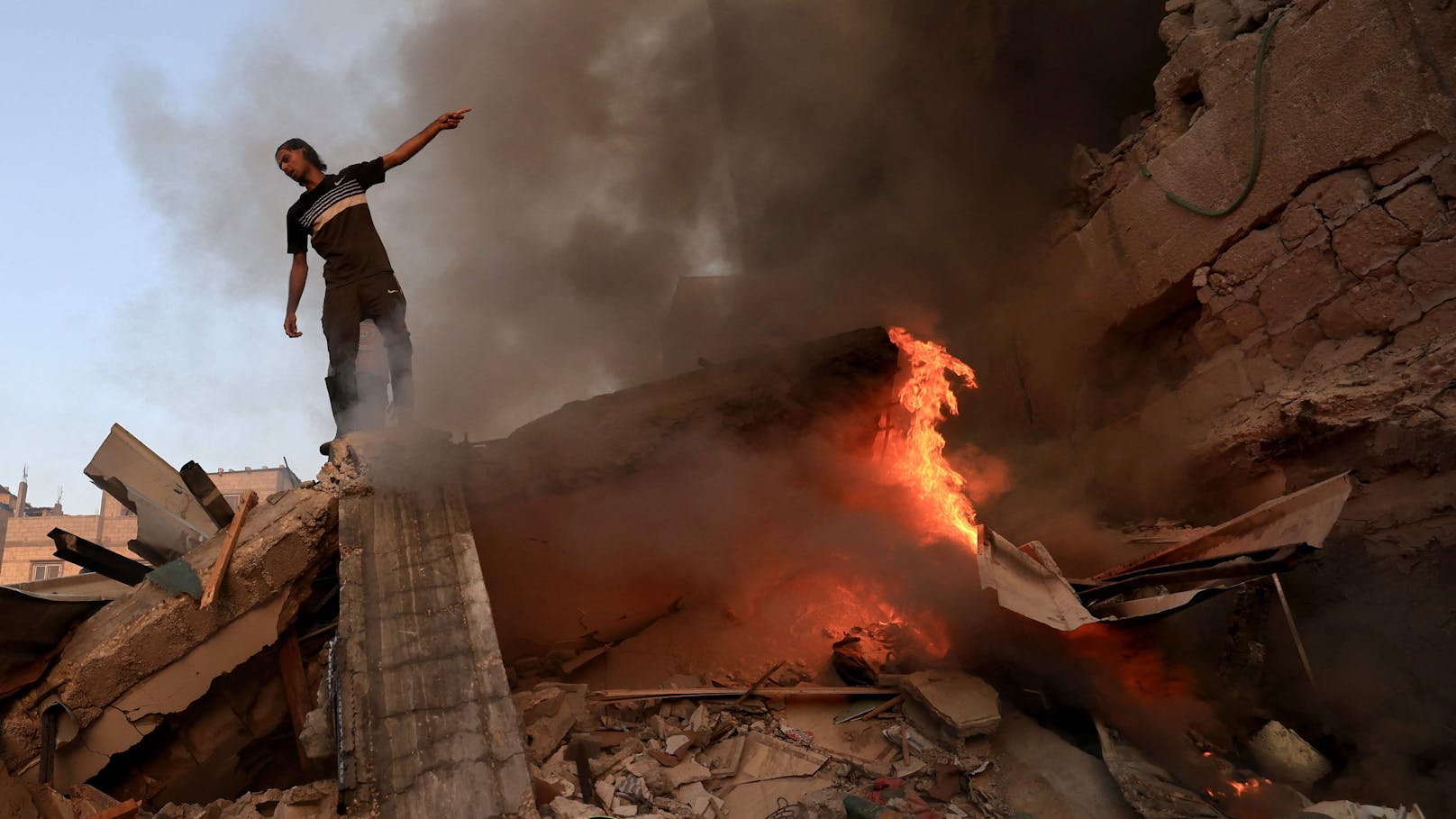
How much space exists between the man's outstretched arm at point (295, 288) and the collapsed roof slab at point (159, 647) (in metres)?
1.68

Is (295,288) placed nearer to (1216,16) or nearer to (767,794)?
(767,794)

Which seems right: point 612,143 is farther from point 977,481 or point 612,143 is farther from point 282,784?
point 282,784

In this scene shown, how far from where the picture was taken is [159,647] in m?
3.45

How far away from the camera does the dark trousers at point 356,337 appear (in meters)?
4.61

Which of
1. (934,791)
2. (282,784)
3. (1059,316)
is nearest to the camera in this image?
(934,791)

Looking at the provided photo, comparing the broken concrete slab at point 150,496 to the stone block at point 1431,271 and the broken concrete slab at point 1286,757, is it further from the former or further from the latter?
the stone block at point 1431,271

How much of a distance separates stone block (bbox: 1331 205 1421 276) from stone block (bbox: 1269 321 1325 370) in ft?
1.25

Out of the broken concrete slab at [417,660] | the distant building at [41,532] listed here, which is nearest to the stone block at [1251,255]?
the broken concrete slab at [417,660]

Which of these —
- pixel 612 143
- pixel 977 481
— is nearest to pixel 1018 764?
pixel 977 481

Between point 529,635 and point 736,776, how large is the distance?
2.26 metres

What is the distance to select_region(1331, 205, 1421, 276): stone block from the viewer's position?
3.73 m

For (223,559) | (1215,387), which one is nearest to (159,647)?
(223,559)

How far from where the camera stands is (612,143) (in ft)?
31.6

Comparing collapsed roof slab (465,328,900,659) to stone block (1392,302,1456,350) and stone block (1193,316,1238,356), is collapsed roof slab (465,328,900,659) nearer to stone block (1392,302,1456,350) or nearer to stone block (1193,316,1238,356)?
stone block (1193,316,1238,356)
